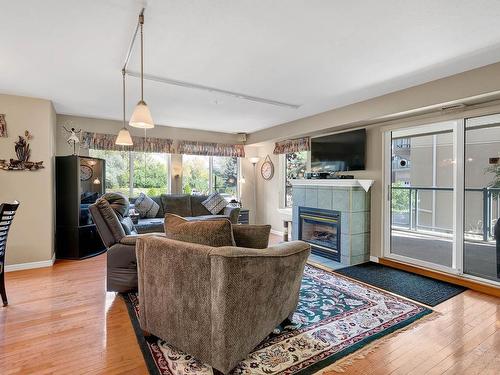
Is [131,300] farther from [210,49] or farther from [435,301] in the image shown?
[435,301]

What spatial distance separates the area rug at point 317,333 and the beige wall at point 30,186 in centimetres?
199

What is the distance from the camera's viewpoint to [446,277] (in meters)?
3.48

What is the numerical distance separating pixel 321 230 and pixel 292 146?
188cm

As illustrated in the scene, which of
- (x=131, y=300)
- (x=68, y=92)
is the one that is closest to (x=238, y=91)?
(x=68, y=92)

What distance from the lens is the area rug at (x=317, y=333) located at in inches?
72.9

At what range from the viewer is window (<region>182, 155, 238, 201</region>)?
6332mm

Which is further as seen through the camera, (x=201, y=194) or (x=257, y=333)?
(x=201, y=194)

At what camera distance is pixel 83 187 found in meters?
4.61

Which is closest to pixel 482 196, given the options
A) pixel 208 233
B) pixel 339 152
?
pixel 339 152

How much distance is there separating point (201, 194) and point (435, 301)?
15.4 ft

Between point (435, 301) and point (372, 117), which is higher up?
point (372, 117)

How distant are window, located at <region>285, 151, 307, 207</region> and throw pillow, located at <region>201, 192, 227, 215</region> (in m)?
1.56

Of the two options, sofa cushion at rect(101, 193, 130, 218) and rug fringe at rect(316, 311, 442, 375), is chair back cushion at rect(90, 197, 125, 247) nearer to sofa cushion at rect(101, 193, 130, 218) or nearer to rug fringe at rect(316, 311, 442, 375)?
sofa cushion at rect(101, 193, 130, 218)

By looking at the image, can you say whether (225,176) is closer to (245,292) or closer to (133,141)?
(133,141)
